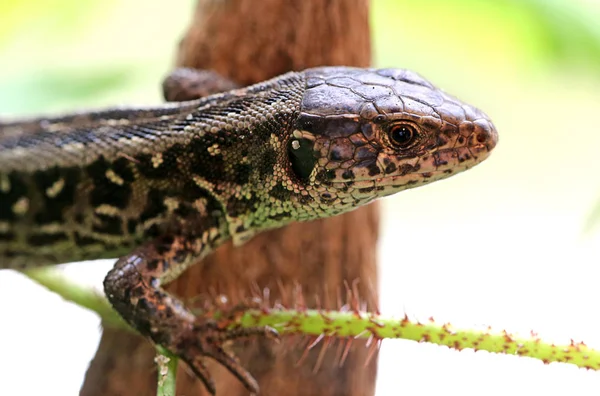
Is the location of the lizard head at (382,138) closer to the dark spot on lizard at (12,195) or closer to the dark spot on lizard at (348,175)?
the dark spot on lizard at (348,175)

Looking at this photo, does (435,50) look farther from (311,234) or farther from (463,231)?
(311,234)

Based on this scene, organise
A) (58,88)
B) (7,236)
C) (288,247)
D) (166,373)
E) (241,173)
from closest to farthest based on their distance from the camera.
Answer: (166,373), (241,173), (7,236), (288,247), (58,88)

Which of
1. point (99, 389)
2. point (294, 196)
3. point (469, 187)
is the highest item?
point (294, 196)

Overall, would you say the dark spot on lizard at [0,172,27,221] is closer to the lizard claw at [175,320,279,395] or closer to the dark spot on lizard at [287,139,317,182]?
the lizard claw at [175,320,279,395]

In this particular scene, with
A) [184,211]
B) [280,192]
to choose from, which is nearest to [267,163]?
[280,192]

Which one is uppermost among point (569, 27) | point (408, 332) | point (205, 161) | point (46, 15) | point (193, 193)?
point (569, 27)

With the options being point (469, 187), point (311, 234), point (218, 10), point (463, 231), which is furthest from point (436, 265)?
point (218, 10)

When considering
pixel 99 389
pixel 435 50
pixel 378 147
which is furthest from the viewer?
pixel 435 50

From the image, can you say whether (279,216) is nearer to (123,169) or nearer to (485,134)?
(123,169)
